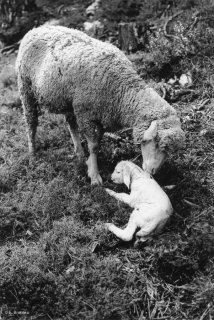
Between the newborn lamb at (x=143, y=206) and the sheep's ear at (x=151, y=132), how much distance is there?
45 cm

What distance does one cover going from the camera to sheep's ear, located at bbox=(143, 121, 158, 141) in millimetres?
4391

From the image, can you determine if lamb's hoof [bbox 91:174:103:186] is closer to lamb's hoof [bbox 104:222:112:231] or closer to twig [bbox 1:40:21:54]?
lamb's hoof [bbox 104:222:112:231]

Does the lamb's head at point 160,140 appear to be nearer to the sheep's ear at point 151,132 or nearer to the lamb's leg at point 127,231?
the sheep's ear at point 151,132

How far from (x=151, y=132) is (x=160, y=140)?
0.45 feet

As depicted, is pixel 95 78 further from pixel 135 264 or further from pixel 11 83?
pixel 11 83

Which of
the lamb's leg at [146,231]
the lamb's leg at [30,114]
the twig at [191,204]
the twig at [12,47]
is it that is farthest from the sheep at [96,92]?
the twig at [12,47]

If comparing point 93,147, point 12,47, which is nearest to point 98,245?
point 93,147

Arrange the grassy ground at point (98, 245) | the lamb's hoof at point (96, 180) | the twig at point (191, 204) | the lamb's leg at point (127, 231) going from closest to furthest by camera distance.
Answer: the grassy ground at point (98, 245) → the lamb's leg at point (127, 231) → the twig at point (191, 204) → the lamb's hoof at point (96, 180)

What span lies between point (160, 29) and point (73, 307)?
5.94 m

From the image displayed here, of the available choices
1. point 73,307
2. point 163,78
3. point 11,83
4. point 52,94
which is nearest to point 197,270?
point 73,307

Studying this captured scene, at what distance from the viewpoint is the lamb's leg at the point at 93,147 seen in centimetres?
504

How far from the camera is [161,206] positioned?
4.05 m

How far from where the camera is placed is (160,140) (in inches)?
173

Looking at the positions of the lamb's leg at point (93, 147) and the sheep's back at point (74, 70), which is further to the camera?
the lamb's leg at point (93, 147)
